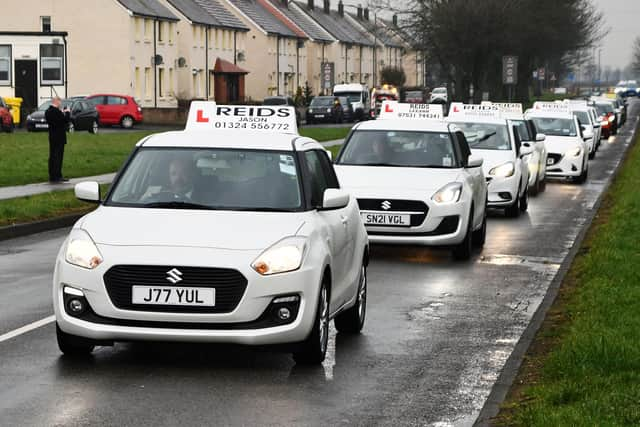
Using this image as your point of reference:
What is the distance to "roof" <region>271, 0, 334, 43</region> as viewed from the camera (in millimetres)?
131500

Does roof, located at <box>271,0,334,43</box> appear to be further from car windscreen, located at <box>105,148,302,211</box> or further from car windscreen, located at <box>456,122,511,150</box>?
car windscreen, located at <box>105,148,302,211</box>

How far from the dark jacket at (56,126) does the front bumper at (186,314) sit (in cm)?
1996

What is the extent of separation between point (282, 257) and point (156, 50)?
261ft

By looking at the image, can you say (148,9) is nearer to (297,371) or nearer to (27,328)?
(27,328)

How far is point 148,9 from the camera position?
3356 inches

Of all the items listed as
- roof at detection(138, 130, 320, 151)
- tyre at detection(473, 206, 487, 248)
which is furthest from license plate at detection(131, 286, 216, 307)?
tyre at detection(473, 206, 487, 248)

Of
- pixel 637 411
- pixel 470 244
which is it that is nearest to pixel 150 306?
pixel 637 411

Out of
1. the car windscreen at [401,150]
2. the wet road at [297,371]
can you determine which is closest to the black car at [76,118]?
the car windscreen at [401,150]

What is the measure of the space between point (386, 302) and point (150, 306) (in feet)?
14.2

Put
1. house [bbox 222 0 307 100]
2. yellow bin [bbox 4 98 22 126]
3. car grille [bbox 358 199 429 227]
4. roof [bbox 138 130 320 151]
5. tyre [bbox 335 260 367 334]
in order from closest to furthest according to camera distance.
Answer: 1. roof [bbox 138 130 320 151]
2. tyre [bbox 335 260 367 334]
3. car grille [bbox 358 199 429 227]
4. yellow bin [bbox 4 98 22 126]
5. house [bbox 222 0 307 100]

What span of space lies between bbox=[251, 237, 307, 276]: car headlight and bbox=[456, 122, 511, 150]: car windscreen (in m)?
15.3

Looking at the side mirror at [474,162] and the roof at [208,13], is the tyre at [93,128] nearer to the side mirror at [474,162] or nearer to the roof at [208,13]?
the roof at [208,13]

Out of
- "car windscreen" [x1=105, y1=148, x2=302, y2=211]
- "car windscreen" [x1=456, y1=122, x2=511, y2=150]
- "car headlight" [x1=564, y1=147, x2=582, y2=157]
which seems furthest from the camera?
"car headlight" [x1=564, y1=147, x2=582, y2=157]

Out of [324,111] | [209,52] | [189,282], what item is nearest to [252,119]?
[189,282]
